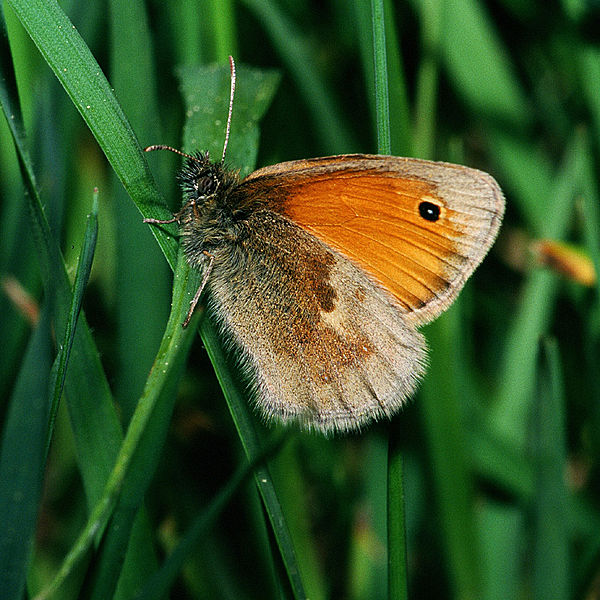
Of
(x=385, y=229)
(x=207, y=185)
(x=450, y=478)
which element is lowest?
(x=450, y=478)

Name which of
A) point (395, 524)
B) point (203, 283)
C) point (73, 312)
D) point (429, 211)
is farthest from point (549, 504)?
point (73, 312)

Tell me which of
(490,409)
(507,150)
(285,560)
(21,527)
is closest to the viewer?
(21,527)

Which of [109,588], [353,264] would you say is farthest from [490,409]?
[109,588]

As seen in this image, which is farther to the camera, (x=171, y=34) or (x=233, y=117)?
(x=171, y=34)

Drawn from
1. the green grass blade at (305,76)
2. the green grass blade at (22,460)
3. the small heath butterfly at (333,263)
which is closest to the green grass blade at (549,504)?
the small heath butterfly at (333,263)

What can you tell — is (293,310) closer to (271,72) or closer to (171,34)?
(271,72)

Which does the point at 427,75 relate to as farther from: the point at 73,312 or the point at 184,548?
the point at 184,548

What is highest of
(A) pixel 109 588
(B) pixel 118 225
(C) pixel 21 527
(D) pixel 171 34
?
(D) pixel 171 34
